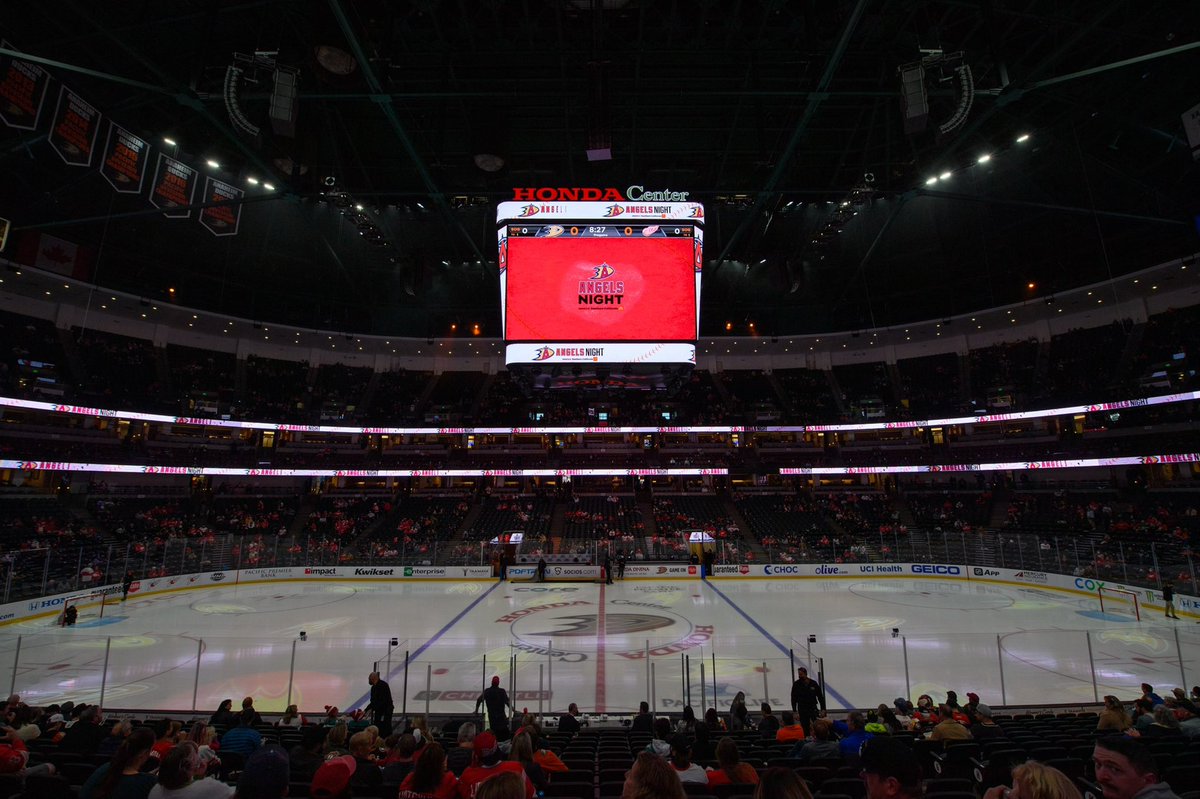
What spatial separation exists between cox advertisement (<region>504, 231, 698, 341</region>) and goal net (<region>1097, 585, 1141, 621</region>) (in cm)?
1649

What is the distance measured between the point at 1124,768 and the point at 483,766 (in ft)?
14.3

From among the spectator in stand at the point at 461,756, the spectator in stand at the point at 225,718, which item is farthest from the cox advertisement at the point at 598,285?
the spectator in stand at the point at 461,756

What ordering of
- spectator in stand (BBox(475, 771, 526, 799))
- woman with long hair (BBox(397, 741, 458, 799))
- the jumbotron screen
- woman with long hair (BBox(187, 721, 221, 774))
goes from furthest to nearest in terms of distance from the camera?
1. the jumbotron screen
2. woman with long hair (BBox(187, 721, 221, 774))
3. woman with long hair (BBox(397, 741, 458, 799))
4. spectator in stand (BBox(475, 771, 526, 799))

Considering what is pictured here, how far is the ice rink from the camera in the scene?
34.4 ft

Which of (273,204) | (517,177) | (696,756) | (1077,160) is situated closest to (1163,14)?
(1077,160)

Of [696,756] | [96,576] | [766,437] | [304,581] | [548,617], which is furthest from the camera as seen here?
[766,437]

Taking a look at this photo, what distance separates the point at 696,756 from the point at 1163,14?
21.9m

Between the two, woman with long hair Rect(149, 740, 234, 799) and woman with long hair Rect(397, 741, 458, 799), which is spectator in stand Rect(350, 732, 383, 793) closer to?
woman with long hair Rect(397, 741, 458, 799)

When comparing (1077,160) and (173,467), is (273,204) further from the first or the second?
(1077,160)

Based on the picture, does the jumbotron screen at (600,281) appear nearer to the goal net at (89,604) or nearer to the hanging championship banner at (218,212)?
the hanging championship banner at (218,212)

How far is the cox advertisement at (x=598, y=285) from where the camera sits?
639 inches

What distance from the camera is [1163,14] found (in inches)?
593

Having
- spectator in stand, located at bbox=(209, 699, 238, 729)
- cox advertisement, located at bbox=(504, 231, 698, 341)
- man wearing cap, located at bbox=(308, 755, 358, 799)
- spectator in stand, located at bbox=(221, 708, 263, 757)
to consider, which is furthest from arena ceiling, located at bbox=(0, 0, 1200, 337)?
man wearing cap, located at bbox=(308, 755, 358, 799)

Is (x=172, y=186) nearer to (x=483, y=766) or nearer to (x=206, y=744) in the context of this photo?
(x=206, y=744)
